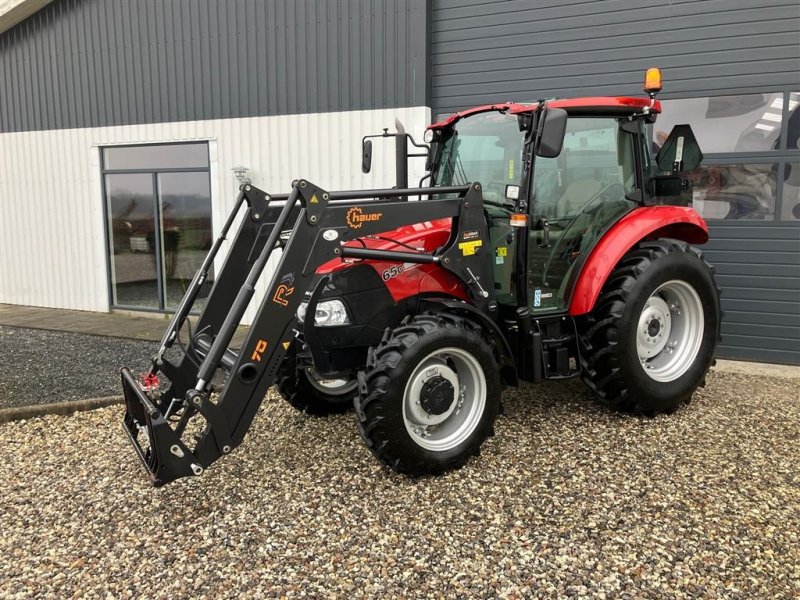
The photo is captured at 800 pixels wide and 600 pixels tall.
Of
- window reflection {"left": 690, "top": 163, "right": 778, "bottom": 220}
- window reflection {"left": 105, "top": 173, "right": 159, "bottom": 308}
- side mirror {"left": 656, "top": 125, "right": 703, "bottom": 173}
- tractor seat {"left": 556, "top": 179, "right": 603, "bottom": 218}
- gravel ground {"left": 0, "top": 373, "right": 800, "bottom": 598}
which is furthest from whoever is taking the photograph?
window reflection {"left": 105, "top": 173, "right": 159, "bottom": 308}

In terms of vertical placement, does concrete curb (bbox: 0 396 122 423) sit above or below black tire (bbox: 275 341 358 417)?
below

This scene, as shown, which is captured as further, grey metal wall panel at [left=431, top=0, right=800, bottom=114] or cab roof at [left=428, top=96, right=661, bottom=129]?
grey metal wall panel at [left=431, top=0, right=800, bottom=114]

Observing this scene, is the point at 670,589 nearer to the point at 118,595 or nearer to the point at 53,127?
the point at 118,595

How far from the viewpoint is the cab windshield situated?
4.11m

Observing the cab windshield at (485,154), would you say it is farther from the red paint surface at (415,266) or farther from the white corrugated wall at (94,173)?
the white corrugated wall at (94,173)

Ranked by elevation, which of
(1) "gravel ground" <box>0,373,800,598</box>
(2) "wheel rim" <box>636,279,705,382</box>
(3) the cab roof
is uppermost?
(3) the cab roof

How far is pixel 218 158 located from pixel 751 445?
22.9 ft

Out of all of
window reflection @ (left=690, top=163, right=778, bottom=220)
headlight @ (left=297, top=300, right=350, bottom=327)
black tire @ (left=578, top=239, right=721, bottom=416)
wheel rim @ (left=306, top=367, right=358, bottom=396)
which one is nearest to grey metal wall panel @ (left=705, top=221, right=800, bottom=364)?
window reflection @ (left=690, top=163, right=778, bottom=220)

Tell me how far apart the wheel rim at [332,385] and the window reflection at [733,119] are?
444 cm

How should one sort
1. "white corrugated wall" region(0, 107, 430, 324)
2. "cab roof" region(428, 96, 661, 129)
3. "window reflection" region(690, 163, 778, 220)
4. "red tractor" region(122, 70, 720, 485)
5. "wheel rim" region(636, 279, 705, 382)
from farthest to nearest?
"white corrugated wall" region(0, 107, 430, 324) → "window reflection" region(690, 163, 778, 220) → "wheel rim" region(636, 279, 705, 382) → "cab roof" region(428, 96, 661, 129) → "red tractor" region(122, 70, 720, 485)

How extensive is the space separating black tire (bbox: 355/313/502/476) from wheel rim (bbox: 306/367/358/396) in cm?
107

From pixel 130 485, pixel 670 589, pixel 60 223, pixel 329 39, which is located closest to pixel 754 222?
pixel 670 589

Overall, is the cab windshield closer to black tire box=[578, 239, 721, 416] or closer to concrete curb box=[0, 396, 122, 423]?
black tire box=[578, 239, 721, 416]

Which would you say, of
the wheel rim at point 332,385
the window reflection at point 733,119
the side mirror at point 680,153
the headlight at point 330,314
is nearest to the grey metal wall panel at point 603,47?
the window reflection at point 733,119
